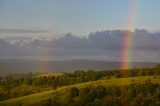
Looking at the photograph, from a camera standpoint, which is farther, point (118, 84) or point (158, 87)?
point (118, 84)

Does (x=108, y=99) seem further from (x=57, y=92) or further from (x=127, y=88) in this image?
(x=57, y=92)

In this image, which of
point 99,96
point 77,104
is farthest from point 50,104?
point 99,96

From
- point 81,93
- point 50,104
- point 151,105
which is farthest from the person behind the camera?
point 81,93

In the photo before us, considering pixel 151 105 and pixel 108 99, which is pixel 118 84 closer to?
pixel 108 99

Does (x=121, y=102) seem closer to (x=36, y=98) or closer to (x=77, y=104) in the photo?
(x=77, y=104)

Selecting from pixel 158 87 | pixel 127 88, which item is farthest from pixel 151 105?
pixel 127 88

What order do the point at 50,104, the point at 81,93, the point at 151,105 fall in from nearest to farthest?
the point at 151,105
the point at 50,104
the point at 81,93

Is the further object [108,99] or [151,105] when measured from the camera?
[108,99]

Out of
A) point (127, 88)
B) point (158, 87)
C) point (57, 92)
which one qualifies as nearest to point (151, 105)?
point (158, 87)
